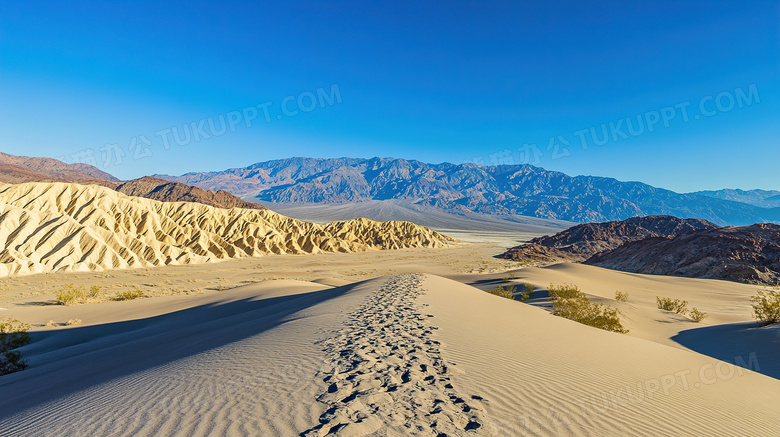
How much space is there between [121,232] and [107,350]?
42.4m

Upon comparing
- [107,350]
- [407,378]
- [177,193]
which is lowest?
[107,350]

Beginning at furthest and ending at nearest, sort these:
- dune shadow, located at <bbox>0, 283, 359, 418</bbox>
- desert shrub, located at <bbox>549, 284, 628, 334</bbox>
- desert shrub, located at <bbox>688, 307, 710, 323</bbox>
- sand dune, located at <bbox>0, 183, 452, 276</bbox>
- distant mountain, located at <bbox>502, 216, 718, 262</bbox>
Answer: distant mountain, located at <bbox>502, 216, 718, 262</bbox> < sand dune, located at <bbox>0, 183, 452, 276</bbox> < desert shrub, located at <bbox>688, 307, 710, 323</bbox> < desert shrub, located at <bbox>549, 284, 628, 334</bbox> < dune shadow, located at <bbox>0, 283, 359, 418</bbox>

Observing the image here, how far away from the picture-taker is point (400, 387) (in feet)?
13.6

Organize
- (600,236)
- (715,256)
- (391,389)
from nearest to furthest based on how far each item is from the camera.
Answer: (391,389)
(715,256)
(600,236)

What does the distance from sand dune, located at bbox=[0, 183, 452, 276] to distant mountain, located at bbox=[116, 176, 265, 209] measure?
188 feet

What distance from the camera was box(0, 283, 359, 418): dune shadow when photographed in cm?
559

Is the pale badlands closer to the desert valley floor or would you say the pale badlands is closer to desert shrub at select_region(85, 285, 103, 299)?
the desert valley floor

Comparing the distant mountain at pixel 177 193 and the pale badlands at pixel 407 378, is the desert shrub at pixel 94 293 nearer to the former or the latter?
the pale badlands at pixel 407 378

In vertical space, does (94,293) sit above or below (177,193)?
below

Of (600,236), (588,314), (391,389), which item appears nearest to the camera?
(391,389)

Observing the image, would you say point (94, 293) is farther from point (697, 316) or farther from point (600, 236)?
point (600, 236)

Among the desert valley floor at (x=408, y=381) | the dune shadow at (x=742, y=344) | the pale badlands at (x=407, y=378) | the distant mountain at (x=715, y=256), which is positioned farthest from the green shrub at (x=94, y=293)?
the distant mountain at (x=715, y=256)

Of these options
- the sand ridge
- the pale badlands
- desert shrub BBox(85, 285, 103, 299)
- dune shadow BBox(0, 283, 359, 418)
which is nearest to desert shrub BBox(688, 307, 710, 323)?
the pale badlands

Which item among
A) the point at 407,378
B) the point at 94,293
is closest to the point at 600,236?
the point at 407,378
